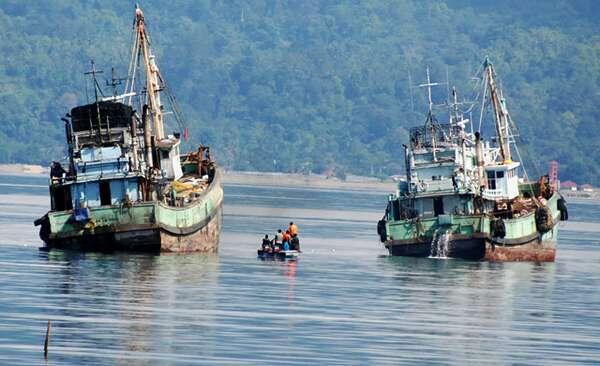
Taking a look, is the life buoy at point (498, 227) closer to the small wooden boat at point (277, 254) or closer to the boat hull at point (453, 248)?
the boat hull at point (453, 248)

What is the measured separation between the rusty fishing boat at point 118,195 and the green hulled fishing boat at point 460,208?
10.4 meters

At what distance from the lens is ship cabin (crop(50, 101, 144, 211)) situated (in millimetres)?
87750

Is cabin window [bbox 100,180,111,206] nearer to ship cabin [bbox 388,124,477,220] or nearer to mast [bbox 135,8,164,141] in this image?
mast [bbox 135,8,164,141]

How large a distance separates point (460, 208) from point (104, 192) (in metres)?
19.1

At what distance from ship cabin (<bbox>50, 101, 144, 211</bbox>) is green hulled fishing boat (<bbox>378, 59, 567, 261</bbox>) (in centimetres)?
1456

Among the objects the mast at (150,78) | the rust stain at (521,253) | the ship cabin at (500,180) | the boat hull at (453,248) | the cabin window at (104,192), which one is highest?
the mast at (150,78)

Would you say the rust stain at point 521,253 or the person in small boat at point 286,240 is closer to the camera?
the person in small boat at point 286,240

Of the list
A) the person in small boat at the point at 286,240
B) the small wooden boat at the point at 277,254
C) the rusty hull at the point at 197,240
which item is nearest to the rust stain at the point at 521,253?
the small wooden boat at the point at 277,254

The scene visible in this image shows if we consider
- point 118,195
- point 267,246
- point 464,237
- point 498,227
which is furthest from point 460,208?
point 118,195

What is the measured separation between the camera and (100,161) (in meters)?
88.1

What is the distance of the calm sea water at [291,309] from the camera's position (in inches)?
2099

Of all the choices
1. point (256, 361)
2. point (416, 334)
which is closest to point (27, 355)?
point (256, 361)

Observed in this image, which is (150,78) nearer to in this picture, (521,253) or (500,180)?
(500,180)

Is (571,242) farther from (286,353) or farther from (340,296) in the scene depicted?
(286,353)
